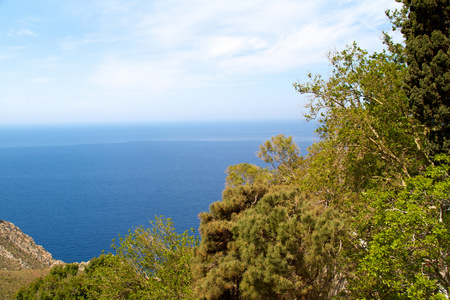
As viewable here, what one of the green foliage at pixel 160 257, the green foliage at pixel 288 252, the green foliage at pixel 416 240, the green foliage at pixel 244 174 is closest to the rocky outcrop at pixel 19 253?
the green foliage at pixel 244 174

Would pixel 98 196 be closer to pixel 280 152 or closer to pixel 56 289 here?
pixel 56 289

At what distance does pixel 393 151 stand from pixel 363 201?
9.12 feet

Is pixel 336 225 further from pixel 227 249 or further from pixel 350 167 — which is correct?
pixel 227 249

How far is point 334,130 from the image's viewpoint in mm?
14180

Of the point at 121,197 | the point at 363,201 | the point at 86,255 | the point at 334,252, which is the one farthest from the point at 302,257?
the point at 121,197

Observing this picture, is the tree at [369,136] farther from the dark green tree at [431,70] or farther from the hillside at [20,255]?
the hillside at [20,255]

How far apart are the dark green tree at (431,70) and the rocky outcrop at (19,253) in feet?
203

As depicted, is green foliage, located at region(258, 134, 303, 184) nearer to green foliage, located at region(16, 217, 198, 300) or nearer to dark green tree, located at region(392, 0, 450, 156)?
green foliage, located at region(16, 217, 198, 300)

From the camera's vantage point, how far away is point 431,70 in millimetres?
11195

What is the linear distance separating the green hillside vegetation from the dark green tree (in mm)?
38

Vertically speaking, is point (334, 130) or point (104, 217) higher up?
point (334, 130)

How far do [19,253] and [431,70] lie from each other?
7306cm

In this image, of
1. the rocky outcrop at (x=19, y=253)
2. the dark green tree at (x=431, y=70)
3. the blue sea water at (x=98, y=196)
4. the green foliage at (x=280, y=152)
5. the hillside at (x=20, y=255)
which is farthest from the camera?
the blue sea water at (x=98, y=196)

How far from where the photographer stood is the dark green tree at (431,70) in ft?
36.1
